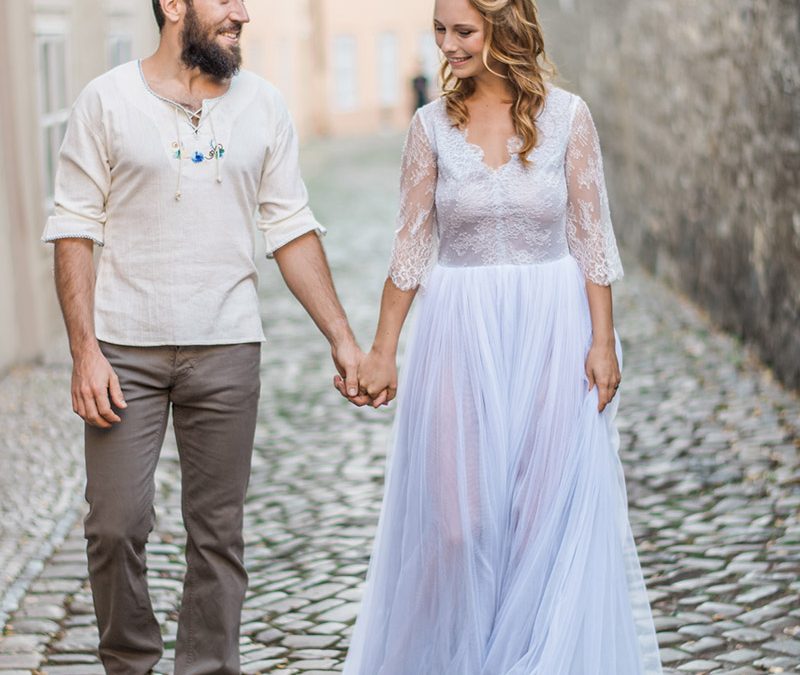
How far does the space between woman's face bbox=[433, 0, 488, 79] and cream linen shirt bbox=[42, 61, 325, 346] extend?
1.55 ft

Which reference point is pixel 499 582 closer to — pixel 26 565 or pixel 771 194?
pixel 26 565

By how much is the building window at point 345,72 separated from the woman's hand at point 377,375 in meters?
40.4

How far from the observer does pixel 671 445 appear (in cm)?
736

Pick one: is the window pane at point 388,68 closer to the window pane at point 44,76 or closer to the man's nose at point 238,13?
the window pane at point 44,76

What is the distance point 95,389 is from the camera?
3.90 metres

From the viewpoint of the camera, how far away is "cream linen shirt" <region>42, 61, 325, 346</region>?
3.97 meters

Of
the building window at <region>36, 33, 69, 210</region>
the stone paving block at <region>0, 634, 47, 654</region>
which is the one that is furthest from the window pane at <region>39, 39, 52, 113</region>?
the stone paving block at <region>0, 634, 47, 654</region>

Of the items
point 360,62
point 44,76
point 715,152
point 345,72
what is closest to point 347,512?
point 715,152

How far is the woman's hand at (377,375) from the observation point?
4301 mm

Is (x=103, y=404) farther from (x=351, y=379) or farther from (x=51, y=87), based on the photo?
(x=51, y=87)

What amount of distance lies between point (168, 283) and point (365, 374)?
0.60 m

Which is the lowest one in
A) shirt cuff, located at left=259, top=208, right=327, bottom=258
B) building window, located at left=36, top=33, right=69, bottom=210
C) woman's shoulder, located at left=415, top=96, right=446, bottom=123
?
shirt cuff, located at left=259, top=208, right=327, bottom=258

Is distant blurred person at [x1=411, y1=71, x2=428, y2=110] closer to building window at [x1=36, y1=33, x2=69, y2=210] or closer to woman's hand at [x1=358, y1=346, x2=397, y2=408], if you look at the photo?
building window at [x1=36, y1=33, x2=69, y2=210]

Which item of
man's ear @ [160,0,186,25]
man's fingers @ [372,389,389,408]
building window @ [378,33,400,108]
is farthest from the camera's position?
building window @ [378,33,400,108]
